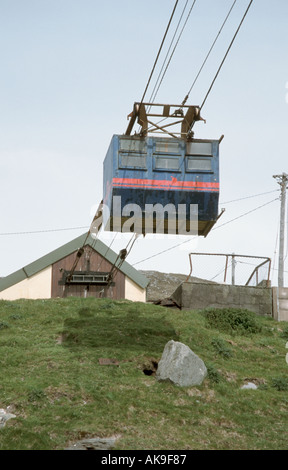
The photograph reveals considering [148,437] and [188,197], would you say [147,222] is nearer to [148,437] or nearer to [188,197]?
[188,197]

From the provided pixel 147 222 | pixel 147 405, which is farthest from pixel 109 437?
pixel 147 222

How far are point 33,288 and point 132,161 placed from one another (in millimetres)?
17810

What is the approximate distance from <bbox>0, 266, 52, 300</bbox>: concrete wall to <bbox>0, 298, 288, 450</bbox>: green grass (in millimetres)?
6917

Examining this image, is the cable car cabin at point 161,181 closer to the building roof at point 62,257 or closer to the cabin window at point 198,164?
the cabin window at point 198,164

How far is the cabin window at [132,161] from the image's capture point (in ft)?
76.4

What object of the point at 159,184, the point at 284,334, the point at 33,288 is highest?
the point at 159,184

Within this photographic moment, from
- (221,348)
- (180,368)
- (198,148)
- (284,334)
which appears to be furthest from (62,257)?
(180,368)

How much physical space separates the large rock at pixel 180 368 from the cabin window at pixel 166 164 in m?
6.27

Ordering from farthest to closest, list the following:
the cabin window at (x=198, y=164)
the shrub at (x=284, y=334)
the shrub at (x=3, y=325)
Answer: the shrub at (x=284, y=334) < the shrub at (x=3, y=325) < the cabin window at (x=198, y=164)

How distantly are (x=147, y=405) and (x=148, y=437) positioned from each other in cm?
245

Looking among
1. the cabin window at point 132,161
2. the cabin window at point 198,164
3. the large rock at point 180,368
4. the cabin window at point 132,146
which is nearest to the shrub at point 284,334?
the large rock at point 180,368

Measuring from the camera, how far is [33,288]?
3900 cm

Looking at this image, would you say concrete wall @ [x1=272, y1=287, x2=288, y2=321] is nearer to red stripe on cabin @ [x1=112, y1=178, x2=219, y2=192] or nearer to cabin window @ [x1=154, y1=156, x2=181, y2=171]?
red stripe on cabin @ [x1=112, y1=178, x2=219, y2=192]

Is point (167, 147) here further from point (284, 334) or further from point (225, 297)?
point (225, 297)
